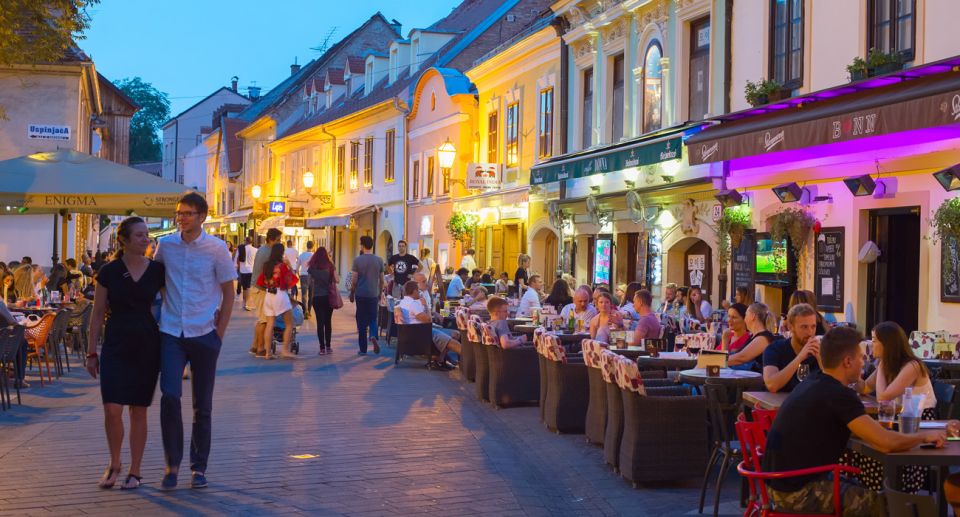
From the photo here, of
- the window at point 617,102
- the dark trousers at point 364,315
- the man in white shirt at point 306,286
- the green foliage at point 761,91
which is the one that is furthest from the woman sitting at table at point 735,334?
the man in white shirt at point 306,286

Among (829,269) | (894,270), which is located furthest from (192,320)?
(829,269)

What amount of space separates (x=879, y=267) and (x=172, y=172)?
7450 centimetres

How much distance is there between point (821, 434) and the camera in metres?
5.81

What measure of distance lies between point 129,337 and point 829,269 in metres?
11.2

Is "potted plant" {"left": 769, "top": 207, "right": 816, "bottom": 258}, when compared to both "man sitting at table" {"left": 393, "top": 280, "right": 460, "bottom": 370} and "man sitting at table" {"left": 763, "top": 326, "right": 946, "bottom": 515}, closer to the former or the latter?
"man sitting at table" {"left": 393, "top": 280, "right": 460, "bottom": 370}

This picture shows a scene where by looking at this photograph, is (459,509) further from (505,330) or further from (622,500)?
(505,330)

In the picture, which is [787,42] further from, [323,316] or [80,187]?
[80,187]

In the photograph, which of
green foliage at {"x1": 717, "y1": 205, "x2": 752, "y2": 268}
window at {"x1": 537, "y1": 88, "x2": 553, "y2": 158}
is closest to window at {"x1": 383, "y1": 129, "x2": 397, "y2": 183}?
window at {"x1": 537, "y1": 88, "x2": 553, "y2": 158}

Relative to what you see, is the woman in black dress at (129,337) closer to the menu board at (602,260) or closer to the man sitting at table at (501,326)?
the man sitting at table at (501,326)

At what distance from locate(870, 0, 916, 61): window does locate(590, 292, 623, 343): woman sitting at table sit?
508cm

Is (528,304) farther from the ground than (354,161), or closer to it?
closer to it

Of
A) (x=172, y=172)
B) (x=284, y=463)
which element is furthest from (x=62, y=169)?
(x=172, y=172)

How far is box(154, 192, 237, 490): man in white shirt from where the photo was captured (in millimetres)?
7824

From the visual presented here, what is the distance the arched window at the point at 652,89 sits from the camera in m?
22.0
